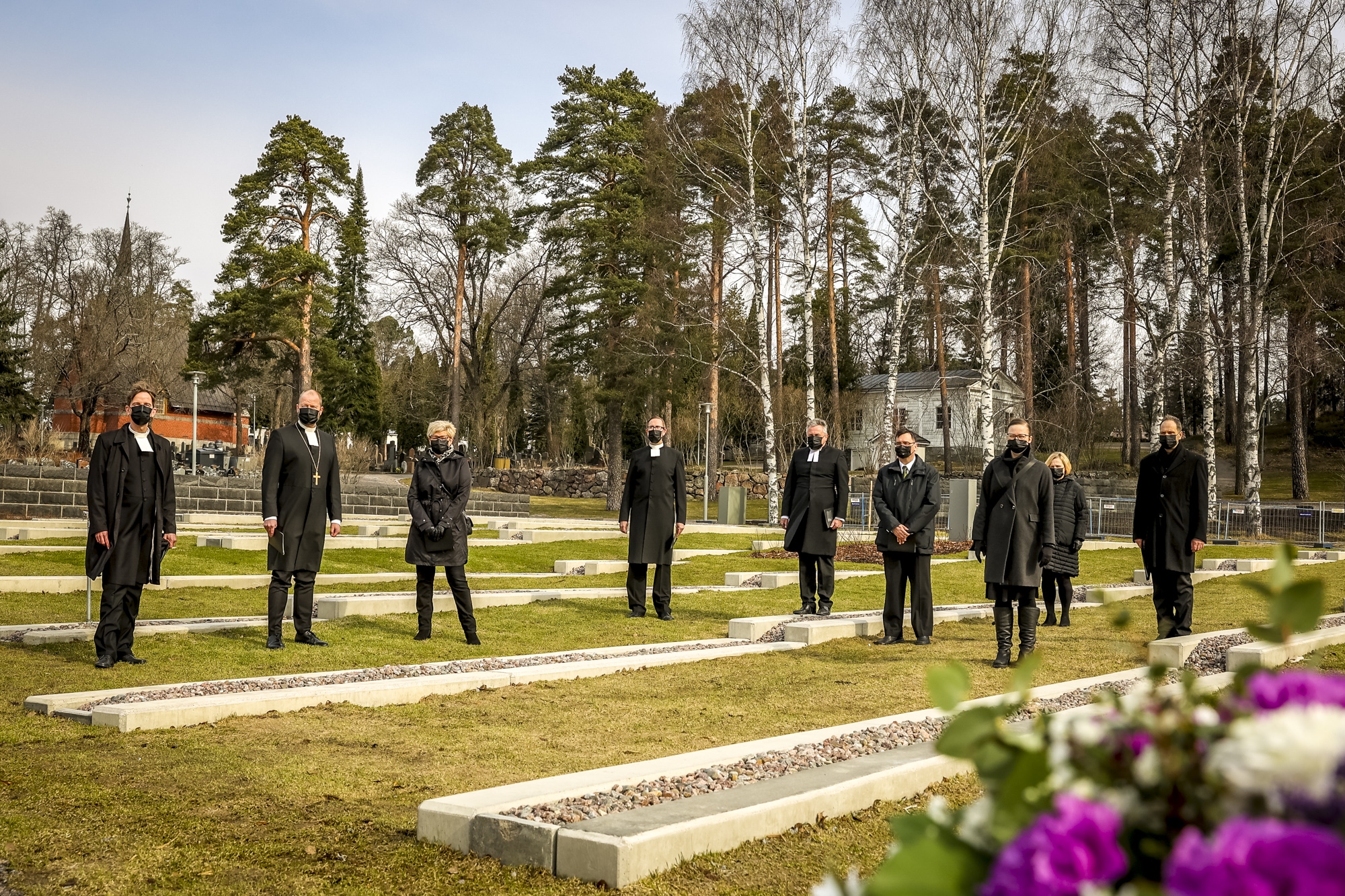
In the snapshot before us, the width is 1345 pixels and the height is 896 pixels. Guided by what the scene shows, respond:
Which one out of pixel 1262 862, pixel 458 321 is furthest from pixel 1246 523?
pixel 458 321

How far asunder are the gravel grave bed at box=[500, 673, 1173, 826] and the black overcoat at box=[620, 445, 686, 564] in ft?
18.5

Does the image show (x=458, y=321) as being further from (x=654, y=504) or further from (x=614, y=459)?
(x=654, y=504)

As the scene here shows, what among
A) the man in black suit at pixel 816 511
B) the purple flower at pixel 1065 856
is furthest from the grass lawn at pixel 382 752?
the purple flower at pixel 1065 856

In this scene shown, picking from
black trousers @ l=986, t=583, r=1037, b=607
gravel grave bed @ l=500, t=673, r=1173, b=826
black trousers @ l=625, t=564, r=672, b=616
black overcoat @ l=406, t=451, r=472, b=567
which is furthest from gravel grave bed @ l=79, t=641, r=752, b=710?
gravel grave bed @ l=500, t=673, r=1173, b=826

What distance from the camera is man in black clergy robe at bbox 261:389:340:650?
905cm

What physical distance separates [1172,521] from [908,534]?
2432 millimetres

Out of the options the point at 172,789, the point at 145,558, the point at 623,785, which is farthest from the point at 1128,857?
the point at 145,558

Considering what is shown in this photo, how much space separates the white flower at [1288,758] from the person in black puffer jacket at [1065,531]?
11.1m

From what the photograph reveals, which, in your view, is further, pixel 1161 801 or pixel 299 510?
pixel 299 510

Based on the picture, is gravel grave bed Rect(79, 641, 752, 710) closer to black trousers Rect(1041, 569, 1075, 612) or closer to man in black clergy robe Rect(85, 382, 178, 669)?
man in black clergy robe Rect(85, 382, 178, 669)

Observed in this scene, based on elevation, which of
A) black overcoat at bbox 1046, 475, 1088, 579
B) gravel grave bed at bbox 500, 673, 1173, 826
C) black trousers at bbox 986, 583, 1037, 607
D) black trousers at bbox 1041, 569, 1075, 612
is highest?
black overcoat at bbox 1046, 475, 1088, 579

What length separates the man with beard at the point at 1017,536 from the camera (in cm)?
895

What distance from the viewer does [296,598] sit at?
30.3ft

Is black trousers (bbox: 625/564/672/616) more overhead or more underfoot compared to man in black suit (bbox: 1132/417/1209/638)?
more underfoot
